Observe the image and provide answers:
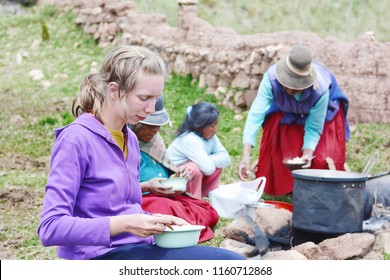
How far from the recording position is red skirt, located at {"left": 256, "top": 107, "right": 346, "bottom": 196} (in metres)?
6.84

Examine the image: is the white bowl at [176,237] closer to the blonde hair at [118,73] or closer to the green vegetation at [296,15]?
the blonde hair at [118,73]

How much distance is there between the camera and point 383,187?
6.04 m

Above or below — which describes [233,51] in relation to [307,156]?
above

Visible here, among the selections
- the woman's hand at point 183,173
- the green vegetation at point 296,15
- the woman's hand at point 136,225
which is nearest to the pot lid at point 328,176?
the woman's hand at point 183,173

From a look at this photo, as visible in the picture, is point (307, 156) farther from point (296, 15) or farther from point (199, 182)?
point (296, 15)

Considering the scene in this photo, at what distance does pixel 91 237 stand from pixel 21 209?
3.64m

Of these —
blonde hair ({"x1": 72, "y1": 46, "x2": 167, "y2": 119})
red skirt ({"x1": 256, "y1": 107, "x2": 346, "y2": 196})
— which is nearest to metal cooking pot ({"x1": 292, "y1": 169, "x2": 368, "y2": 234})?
red skirt ({"x1": 256, "y1": 107, "x2": 346, "y2": 196})

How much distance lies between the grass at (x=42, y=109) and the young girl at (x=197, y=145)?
0.44 m

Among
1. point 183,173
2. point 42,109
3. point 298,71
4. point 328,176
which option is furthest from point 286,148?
Result: point 42,109

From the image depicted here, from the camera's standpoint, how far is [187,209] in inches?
223

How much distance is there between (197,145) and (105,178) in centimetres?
329
